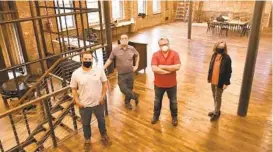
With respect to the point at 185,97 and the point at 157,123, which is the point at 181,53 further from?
the point at 157,123

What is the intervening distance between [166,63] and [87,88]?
1.23 metres

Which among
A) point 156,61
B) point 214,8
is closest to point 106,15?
point 156,61

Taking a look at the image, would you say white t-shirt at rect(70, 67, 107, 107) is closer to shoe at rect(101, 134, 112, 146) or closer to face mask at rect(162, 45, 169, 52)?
shoe at rect(101, 134, 112, 146)

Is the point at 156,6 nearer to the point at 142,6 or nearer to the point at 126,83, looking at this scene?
the point at 142,6

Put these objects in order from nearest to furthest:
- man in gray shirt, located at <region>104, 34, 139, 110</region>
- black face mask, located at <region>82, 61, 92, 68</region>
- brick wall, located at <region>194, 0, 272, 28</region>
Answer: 1. black face mask, located at <region>82, 61, 92, 68</region>
2. man in gray shirt, located at <region>104, 34, 139, 110</region>
3. brick wall, located at <region>194, 0, 272, 28</region>

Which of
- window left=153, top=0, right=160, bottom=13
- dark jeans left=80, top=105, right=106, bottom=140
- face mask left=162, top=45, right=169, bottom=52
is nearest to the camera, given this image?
dark jeans left=80, top=105, right=106, bottom=140


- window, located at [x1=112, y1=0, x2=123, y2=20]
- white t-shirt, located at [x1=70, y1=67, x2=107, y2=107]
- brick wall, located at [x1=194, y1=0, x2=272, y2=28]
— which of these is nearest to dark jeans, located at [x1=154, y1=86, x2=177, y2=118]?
white t-shirt, located at [x1=70, y1=67, x2=107, y2=107]

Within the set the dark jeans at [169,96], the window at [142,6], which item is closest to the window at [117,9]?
the window at [142,6]

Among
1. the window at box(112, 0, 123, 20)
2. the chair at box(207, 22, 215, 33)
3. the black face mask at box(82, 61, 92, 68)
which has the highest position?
the window at box(112, 0, 123, 20)

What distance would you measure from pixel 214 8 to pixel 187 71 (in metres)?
8.83

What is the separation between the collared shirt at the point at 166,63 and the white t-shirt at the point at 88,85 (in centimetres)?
90

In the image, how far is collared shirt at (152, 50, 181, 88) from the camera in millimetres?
3693

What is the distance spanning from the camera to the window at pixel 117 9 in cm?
1164

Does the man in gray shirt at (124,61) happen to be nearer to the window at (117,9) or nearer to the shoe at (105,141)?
the shoe at (105,141)
